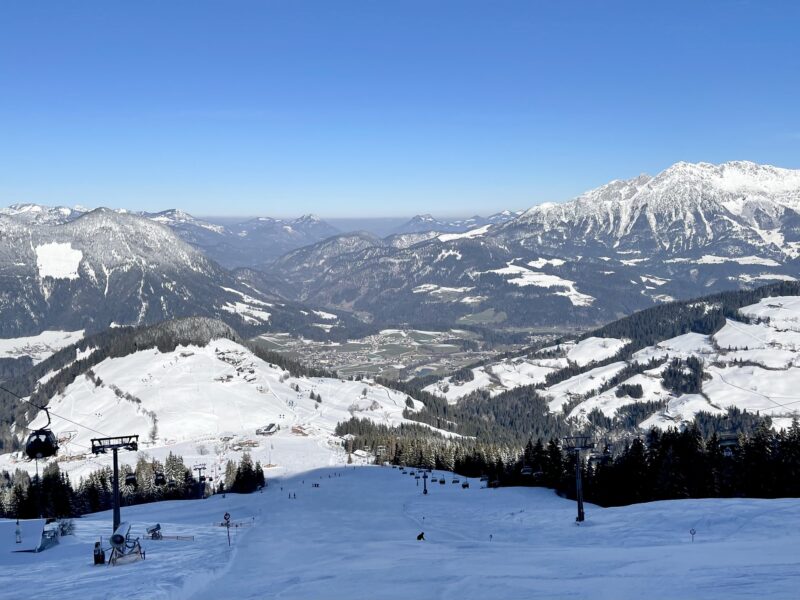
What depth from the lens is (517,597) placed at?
28.2 meters

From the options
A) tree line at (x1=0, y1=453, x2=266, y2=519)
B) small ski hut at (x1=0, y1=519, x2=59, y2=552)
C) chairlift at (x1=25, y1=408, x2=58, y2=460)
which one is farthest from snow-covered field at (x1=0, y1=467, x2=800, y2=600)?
tree line at (x1=0, y1=453, x2=266, y2=519)

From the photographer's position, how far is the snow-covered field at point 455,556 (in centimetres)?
2975

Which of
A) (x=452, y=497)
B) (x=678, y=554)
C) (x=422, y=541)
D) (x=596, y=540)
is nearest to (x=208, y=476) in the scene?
(x=452, y=497)

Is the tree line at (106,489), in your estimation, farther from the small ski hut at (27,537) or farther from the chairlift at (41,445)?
the chairlift at (41,445)

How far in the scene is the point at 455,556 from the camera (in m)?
41.4

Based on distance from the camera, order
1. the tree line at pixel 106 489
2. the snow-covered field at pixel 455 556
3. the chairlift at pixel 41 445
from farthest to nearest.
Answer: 1. the tree line at pixel 106 489
2. the chairlift at pixel 41 445
3. the snow-covered field at pixel 455 556

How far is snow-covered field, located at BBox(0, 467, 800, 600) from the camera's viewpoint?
29.8 m

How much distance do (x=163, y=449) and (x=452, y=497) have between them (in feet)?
397

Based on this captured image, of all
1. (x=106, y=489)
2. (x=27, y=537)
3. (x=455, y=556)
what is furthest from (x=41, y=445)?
(x=106, y=489)

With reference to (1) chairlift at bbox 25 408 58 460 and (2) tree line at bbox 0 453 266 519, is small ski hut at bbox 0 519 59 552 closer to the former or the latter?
(1) chairlift at bbox 25 408 58 460

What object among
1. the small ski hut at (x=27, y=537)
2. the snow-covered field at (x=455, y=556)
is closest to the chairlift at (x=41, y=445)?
the snow-covered field at (x=455, y=556)

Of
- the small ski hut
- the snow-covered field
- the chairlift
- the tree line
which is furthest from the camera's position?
the tree line

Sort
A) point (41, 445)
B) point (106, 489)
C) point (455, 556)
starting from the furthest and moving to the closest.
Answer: point (106, 489) → point (455, 556) → point (41, 445)

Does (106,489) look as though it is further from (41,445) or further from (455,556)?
(455,556)
